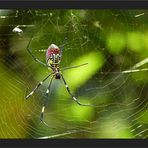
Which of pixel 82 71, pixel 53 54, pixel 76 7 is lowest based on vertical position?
pixel 82 71

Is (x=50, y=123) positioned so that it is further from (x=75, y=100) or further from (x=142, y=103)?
(x=142, y=103)

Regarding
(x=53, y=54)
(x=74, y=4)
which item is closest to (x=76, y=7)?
(x=74, y=4)

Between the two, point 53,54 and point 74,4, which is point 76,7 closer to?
point 74,4

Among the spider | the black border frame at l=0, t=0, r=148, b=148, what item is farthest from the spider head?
the black border frame at l=0, t=0, r=148, b=148

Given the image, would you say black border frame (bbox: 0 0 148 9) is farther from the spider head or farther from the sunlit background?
the spider head

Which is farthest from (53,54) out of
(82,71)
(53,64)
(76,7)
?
(76,7)

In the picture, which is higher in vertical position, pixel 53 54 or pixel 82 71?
pixel 53 54

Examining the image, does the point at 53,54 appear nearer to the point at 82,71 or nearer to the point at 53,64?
Answer: the point at 53,64

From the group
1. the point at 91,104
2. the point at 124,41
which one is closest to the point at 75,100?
the point at 91,104
